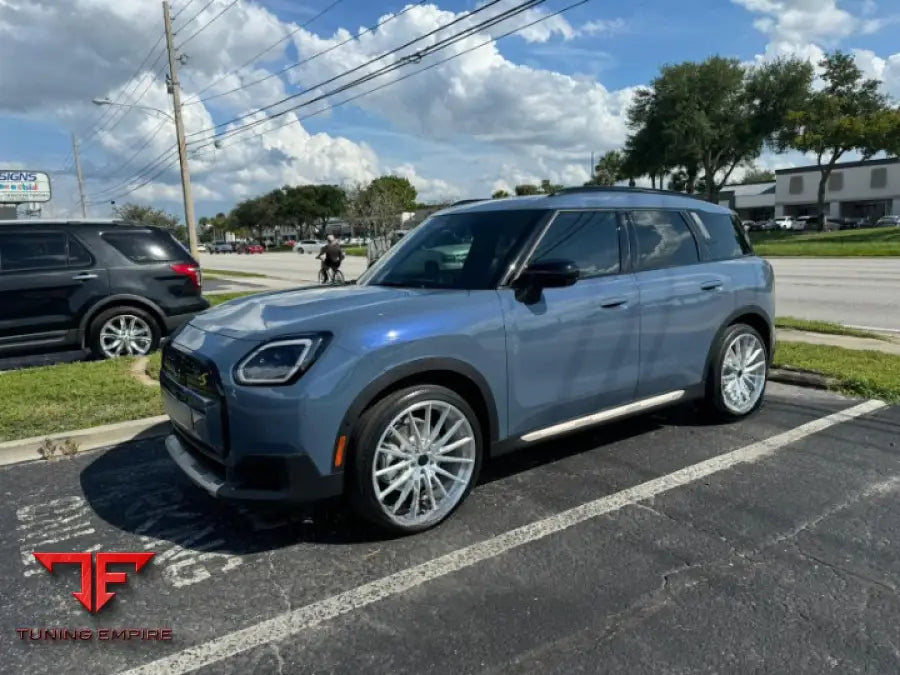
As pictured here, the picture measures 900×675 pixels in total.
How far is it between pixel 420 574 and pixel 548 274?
164cm

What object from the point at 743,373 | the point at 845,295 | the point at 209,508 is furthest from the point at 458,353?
the point at 845,295

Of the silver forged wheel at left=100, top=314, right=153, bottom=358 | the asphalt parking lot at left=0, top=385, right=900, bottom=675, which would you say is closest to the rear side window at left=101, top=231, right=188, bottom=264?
the silver forged wheel at left=100, top=314, right=153, bottom=358

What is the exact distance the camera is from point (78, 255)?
753 centimetres

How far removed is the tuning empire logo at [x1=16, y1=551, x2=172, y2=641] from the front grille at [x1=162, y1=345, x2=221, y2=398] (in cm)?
85

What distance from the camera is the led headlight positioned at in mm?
3027

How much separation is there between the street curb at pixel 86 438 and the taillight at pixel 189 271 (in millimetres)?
3242

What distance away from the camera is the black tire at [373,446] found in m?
3.11

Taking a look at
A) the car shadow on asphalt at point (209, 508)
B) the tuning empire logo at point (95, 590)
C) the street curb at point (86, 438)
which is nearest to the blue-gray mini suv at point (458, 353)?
the car shadow on asphalt at point (209, 508)

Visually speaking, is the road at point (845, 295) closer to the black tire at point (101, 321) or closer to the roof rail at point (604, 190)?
the roof rail at point (604, 190)

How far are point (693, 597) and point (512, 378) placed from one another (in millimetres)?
1385

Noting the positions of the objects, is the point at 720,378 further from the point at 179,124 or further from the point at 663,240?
the point at 179,124

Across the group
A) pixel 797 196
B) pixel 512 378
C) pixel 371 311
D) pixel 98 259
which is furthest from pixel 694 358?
pixel 797 196

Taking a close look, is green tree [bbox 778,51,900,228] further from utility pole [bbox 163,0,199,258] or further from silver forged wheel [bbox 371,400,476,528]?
silver forged wheel [bbox 371,400,476,528]

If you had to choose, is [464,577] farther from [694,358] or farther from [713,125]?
[713,125]
